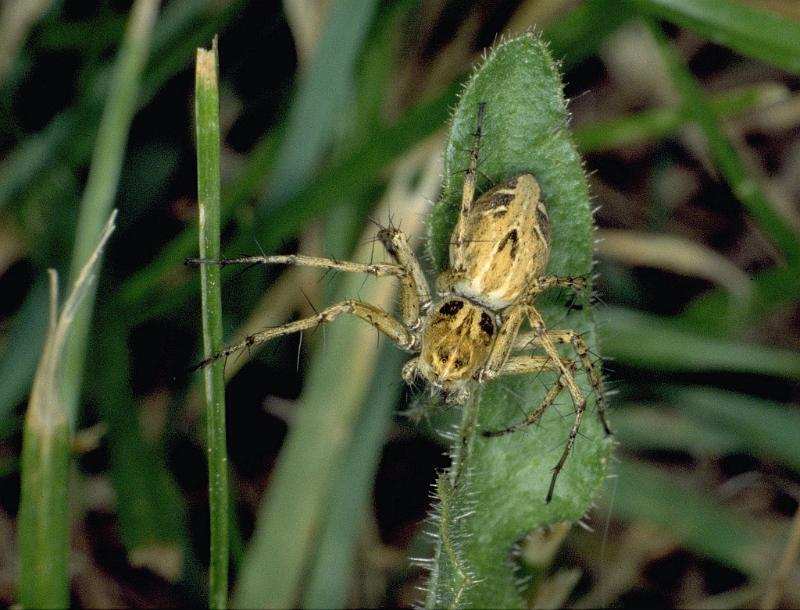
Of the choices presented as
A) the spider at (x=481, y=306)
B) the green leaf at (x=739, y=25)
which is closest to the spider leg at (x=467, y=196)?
the spider at (x=481, y=306)

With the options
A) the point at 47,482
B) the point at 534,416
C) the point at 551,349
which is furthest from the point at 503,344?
the point at 47,482

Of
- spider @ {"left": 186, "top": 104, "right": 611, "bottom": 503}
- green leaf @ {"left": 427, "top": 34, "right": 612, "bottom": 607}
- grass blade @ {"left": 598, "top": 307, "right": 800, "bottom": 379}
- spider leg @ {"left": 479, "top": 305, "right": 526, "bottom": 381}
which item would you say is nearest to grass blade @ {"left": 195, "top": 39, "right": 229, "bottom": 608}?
spider @ {"left": 186, "top": 104, "right": 611, "bottom": 503}

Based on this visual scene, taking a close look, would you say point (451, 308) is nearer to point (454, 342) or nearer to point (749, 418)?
point (454, 342)

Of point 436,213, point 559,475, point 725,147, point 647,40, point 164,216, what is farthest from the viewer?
point 647,40

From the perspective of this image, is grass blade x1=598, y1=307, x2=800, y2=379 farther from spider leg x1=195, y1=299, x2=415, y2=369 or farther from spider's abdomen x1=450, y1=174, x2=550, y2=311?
spider leg x1=195, y1=299, x2=415, y2=369

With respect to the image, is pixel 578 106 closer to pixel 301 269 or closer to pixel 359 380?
pixel 301 269

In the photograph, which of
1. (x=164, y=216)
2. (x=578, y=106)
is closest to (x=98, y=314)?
(x=164, y=216)
